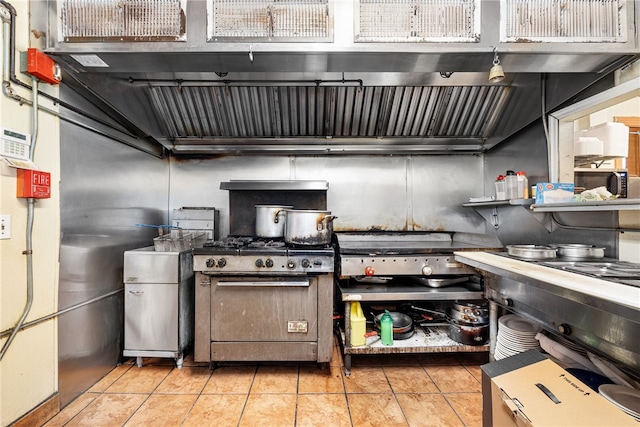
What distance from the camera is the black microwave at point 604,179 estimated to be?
193 cm

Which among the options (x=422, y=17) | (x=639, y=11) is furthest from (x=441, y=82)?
(x=639, y=11)

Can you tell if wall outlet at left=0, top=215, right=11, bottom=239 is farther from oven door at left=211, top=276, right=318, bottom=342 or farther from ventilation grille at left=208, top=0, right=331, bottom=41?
ventilation grille at left=208, top=0, right=331, bottom=41

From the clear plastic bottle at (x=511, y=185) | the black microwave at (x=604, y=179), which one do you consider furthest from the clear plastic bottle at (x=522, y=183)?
the black microwave at (x=604, y=179)

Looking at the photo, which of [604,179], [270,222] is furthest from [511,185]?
[270,222]

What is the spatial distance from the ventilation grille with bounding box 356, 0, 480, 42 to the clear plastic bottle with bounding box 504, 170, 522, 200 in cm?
118

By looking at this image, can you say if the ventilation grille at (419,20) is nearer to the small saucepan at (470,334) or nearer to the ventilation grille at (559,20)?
the ventilation grille at (559,20)

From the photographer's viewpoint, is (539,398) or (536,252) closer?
(539,398)

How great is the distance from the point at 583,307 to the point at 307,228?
167cm

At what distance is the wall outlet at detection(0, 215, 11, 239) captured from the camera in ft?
4.77

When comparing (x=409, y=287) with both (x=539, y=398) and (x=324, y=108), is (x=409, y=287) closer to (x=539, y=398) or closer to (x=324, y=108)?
(x=539, y=398)

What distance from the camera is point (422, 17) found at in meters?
1.71

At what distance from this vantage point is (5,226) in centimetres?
147

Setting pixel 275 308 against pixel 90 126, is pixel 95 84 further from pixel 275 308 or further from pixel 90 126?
pixel 275 308

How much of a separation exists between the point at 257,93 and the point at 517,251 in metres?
2.44
